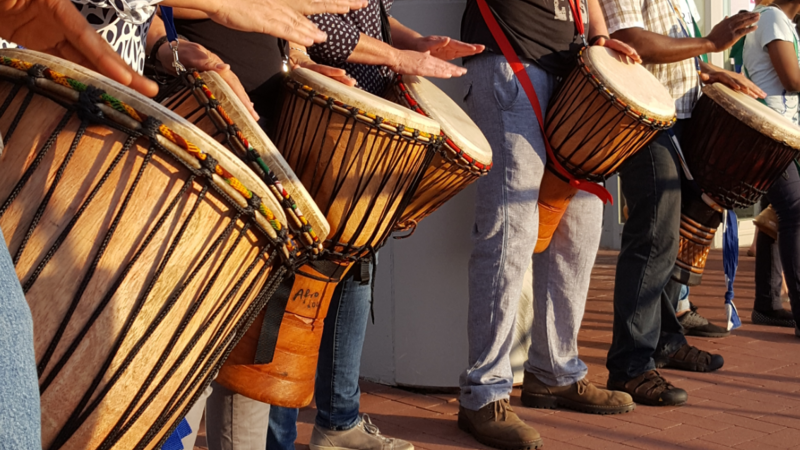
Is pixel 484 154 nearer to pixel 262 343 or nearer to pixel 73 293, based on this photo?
pixel 262 343

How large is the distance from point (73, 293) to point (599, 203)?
242 centimetres

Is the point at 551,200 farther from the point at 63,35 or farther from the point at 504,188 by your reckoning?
the point at 63,35

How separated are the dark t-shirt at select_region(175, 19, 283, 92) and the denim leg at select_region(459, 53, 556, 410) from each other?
1064 millimetres

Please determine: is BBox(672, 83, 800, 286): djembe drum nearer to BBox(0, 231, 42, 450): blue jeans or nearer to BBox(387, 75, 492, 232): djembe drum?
BBox(387, 75, 492, 232): djembe drum

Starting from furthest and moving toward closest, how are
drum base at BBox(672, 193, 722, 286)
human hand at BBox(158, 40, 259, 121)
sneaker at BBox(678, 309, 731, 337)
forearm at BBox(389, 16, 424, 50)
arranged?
1. sneaker at BBox(678, 309, 731, 337)
2. drum base at BBox(672, 193, 722, 286)
3. forearm at BBox(389, 16, 424, 50)
4. human hand at BBox(158, 40, 259, 121)

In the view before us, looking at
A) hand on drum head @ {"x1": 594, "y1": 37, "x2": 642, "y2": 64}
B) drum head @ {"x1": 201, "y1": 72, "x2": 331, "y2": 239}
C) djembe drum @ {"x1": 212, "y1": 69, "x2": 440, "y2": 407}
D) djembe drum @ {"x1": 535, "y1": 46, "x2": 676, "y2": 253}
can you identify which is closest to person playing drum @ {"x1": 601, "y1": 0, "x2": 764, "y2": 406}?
hand on drum head @ {"x1": 594, "y1": 37, "x2": 642, "y2": 64}

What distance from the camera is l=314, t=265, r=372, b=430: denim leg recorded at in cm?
256

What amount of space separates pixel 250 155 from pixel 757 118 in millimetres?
2671

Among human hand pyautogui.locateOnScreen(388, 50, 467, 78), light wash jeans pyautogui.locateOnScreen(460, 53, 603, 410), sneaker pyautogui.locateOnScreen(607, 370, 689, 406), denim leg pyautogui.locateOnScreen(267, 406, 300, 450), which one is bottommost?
sneaker pyautogui.locateOnScreen(607, 370, 689, 406)

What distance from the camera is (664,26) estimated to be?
Result: 352 centimetres

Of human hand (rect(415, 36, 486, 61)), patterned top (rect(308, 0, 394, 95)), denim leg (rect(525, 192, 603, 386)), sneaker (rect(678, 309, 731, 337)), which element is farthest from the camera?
sneaker (rect(678, 309, 731, 337))

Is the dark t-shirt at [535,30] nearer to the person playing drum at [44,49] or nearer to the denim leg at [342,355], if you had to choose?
the denim leg at [342,355]

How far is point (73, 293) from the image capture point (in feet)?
3.53

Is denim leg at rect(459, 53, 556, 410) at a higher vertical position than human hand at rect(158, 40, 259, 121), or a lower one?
lower
